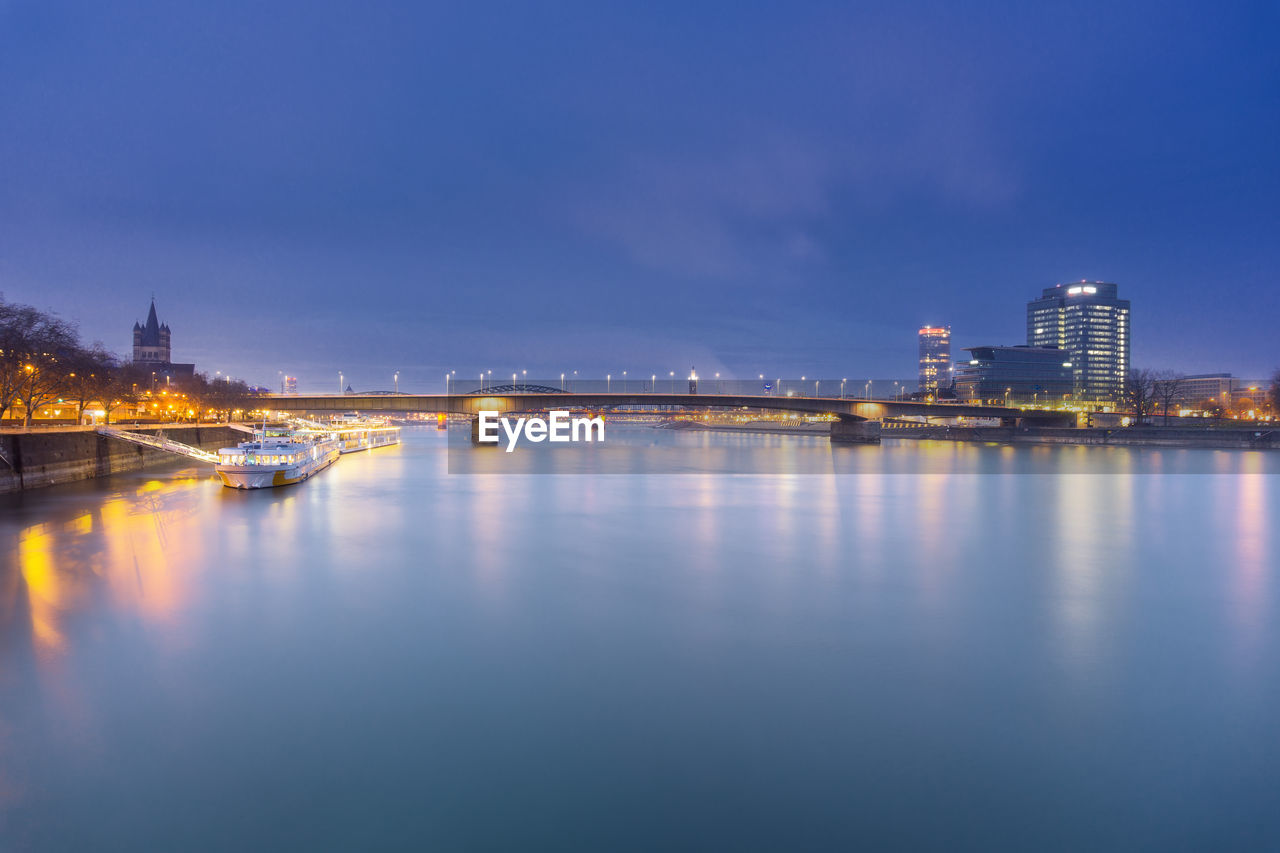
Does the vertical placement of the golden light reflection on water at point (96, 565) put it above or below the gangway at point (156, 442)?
below

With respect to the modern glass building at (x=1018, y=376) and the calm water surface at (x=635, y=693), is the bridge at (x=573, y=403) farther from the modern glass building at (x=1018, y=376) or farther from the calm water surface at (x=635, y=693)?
the modern glass building at (x=1018, y=376)

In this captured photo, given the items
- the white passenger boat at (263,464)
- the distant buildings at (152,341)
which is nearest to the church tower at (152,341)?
the distant buildings at (152,341)

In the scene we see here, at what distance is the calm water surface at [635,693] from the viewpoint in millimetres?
7625

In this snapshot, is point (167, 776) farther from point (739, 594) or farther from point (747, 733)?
point (739, 594)

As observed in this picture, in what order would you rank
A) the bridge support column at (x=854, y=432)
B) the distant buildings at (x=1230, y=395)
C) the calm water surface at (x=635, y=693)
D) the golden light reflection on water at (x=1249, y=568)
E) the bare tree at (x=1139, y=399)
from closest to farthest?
the calm water surface at (x=635, y=693) → the golden light reflection on water at (x=1249, y=568) → the bridge support column at (x=854, y=432) → the bare tree at (x=1139, y=399) → the distant buildings at (x=1230, y=395)

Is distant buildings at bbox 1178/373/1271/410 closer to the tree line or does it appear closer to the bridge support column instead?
the bridge support column

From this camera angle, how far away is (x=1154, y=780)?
8.46m

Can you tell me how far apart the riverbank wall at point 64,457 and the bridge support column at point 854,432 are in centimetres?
7687

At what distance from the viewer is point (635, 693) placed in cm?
1092

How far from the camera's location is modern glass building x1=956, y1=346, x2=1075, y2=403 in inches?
6058

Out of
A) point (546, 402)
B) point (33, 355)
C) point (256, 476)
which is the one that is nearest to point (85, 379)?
point (33, 355)

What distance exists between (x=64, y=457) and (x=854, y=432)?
83.1 metres

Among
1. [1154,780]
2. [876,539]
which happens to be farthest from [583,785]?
[876,539]

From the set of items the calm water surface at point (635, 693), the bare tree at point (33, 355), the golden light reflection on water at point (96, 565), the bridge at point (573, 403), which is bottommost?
the calm water surface at point (635, 693)
